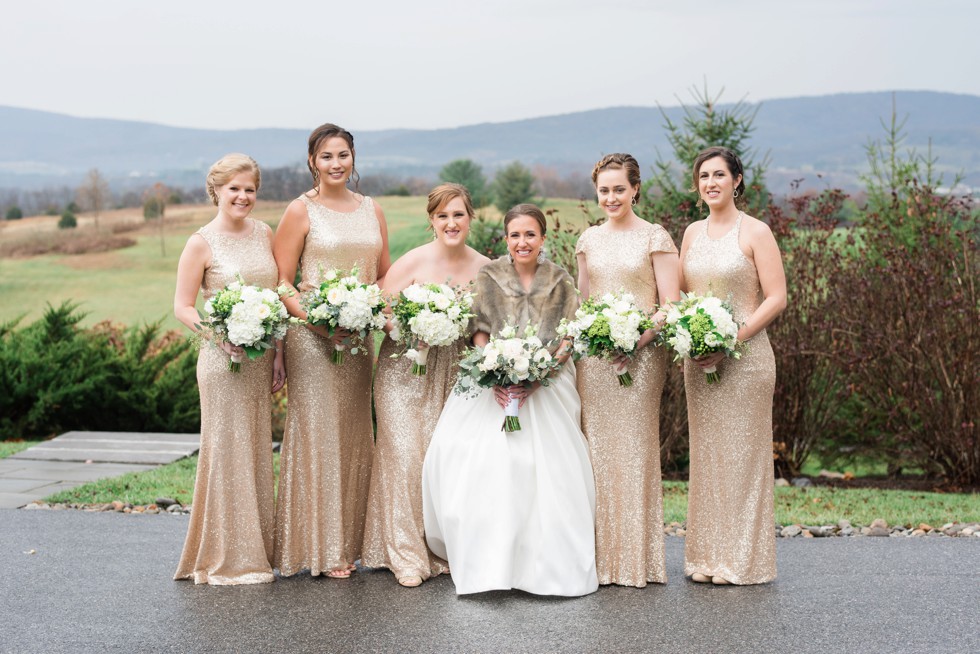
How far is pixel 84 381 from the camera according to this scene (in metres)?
12.3

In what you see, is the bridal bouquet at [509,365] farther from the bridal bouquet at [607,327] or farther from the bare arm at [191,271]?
the bare arm at [191,271]

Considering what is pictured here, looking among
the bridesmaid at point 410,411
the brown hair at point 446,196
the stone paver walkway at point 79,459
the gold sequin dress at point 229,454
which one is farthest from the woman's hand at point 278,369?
the stone paver walkway at point 79,459

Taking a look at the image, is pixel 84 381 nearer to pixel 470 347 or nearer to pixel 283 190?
pixel 470 347

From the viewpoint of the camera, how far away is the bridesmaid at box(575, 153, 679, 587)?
231 inches

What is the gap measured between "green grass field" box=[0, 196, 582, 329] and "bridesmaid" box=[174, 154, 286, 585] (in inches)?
684

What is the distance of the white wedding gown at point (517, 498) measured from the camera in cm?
561

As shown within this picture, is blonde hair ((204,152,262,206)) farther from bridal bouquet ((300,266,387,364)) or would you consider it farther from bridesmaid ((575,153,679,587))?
bridesmaid ((575,153,679,587))

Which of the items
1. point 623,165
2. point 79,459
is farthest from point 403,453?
point 79,459

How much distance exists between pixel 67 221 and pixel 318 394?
22.9 m

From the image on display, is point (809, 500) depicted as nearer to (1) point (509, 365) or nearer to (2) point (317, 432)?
(1) point (509, 365)

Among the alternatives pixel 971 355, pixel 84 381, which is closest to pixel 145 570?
pixel 84 381

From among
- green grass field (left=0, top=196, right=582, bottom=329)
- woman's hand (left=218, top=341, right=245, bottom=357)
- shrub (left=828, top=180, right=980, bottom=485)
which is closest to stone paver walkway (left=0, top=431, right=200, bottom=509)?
woman's hand (left=218, top=341, right=245, bottom=357)

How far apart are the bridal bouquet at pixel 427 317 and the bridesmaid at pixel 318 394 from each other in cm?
43

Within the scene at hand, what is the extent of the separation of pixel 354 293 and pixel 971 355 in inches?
259
